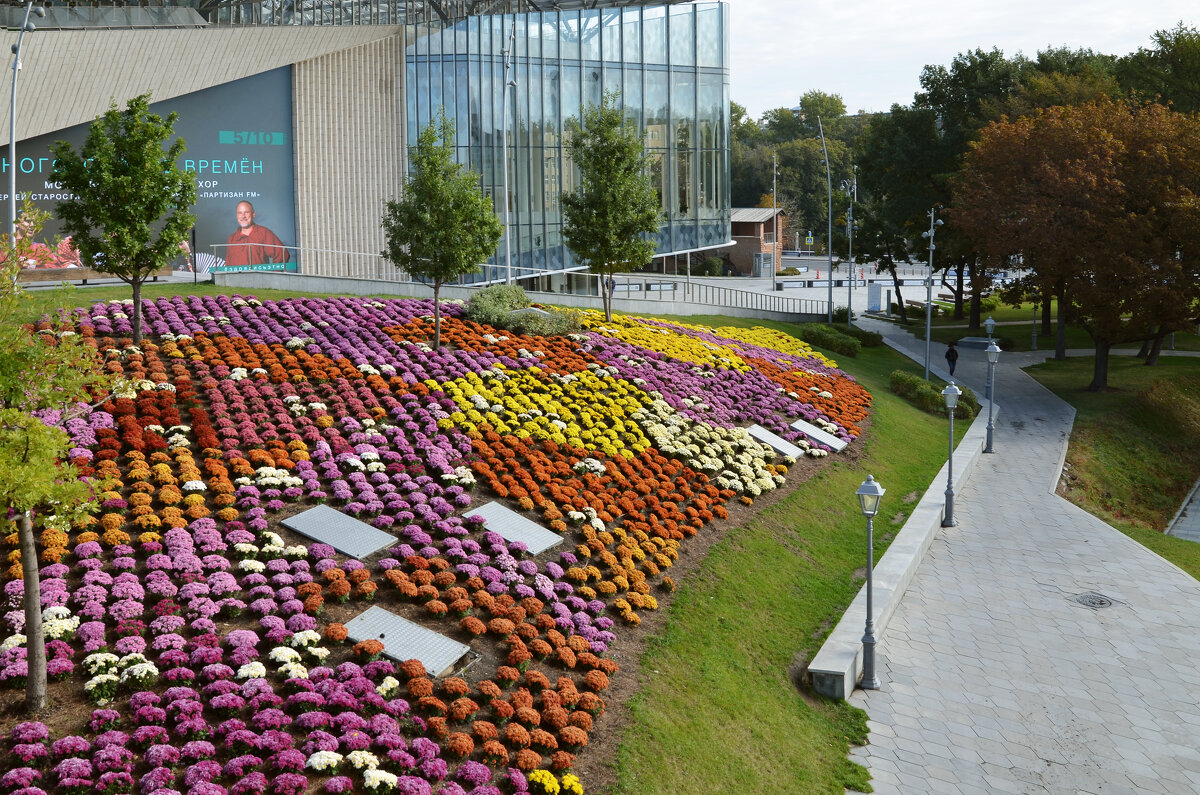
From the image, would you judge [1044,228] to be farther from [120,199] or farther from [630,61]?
[120,199]

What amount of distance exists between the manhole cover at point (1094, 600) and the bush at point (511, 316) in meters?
14.8

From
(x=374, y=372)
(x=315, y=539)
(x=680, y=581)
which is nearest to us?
(x=315, y=539)

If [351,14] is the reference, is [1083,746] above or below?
below

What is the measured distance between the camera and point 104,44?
1321 inches

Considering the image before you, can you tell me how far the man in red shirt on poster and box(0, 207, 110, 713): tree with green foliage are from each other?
99.5 ft

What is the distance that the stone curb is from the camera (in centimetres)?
1376

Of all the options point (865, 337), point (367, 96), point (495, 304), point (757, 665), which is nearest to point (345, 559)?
point (757, 665)

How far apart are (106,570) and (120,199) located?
9.40m

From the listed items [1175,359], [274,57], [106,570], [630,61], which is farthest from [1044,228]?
[106,570]

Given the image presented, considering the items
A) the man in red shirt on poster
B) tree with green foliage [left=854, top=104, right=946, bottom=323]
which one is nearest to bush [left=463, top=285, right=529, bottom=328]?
the man in red shirt on poster

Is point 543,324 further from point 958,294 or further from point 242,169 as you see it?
point 958,294

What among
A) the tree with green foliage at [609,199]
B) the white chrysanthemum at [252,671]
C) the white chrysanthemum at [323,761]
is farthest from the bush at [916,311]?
the white chrysanthemum at [323,761]

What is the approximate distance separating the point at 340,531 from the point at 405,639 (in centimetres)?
294

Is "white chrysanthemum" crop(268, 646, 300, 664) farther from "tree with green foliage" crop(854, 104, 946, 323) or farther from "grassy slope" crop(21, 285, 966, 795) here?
"tree with green foliage" crop(854, 104, 946, 323)
